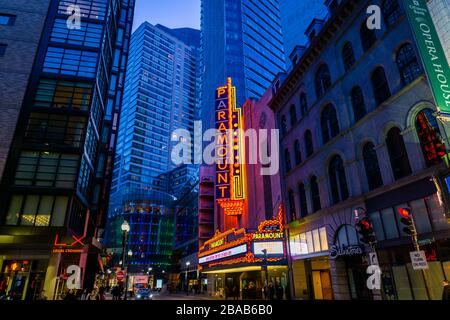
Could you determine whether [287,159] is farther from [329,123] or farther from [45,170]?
[45,170]

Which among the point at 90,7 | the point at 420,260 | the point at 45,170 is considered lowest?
the point at 420,260

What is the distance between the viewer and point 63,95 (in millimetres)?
31531

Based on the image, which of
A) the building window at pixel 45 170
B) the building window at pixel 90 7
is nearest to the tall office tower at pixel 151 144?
the building window at pixel 90 7

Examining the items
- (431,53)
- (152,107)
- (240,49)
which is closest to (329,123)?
(431,53)

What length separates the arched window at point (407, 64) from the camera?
54.3 feet

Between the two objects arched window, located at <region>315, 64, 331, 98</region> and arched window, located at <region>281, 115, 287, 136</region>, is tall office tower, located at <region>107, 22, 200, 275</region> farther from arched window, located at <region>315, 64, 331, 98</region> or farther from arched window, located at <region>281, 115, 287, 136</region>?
arched window, located at <region>315, 64, 331, 98</region>

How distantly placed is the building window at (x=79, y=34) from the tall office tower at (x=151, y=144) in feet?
232

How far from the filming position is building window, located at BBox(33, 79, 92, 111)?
101ft

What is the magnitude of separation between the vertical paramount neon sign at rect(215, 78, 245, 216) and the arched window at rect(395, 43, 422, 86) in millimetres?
24993

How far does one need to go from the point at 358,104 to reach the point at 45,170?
28141 millimetres

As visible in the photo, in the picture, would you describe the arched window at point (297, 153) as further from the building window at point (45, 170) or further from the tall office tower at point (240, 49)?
the tall office tower at point (240, 49)

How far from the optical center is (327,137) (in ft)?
81.3
